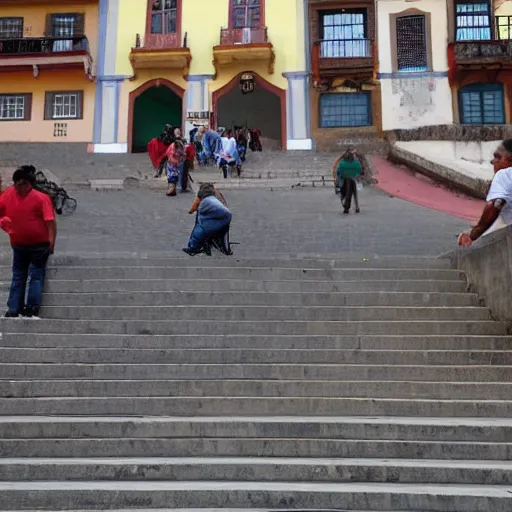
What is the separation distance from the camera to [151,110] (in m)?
27.2

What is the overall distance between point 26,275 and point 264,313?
2416 millimetres

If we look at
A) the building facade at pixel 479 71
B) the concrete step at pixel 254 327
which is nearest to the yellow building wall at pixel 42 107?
the building facade at pixel 479 71

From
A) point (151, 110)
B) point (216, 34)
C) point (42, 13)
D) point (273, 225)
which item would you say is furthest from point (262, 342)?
point (42, 13)

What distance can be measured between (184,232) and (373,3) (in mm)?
17610

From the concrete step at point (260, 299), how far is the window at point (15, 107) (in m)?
21.0

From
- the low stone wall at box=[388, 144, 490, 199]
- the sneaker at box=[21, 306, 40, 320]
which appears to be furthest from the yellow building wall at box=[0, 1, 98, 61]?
the sneaker at box=[21, 306, 40, 320]

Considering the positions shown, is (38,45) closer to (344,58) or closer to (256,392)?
(344,58)

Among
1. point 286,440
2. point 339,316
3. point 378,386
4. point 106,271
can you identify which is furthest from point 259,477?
point 106,271

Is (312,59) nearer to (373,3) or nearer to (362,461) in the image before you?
(373,3)

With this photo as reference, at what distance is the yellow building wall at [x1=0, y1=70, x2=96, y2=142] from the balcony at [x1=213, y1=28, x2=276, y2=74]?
5507mm

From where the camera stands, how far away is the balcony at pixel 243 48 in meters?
23.8

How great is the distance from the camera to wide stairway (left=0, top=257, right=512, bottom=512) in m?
3.61

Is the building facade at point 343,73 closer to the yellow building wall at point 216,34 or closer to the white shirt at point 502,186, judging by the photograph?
the yellow building wall at point 216,34

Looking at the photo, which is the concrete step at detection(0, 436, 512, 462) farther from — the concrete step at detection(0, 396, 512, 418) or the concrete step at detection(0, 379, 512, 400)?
the concrete step at detection(0, 379, 512, 400)
